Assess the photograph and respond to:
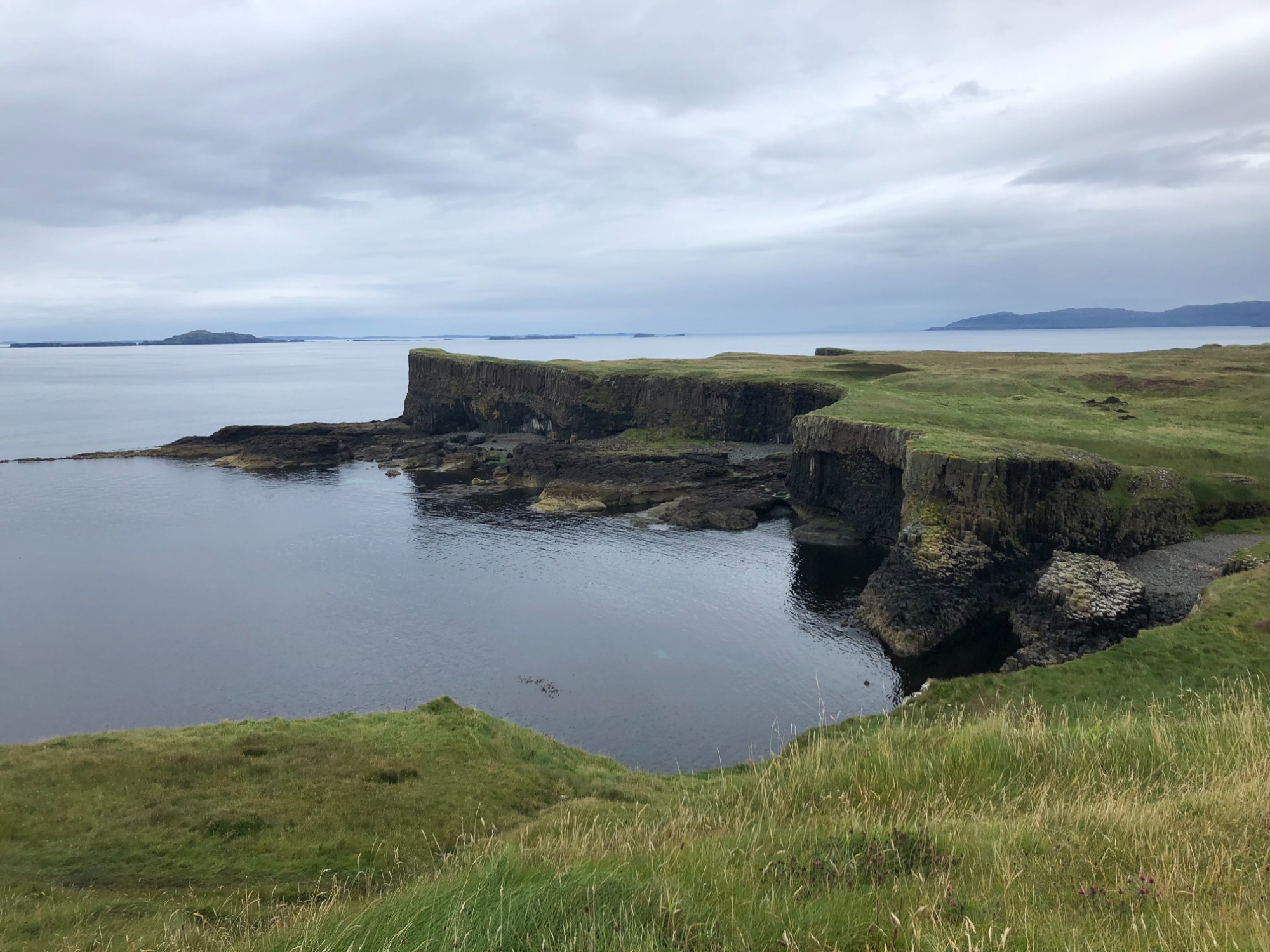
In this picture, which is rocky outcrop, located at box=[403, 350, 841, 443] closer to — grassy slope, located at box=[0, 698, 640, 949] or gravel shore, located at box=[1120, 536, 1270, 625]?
gravel shore, located at box=[1120, 536, 1270, 625]

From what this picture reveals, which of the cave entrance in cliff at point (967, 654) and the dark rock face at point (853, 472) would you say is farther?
the dark rock face at point (853, 472)

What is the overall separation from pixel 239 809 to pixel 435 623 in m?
26.9

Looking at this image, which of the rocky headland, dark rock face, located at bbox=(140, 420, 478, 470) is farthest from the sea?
dark rock face, located at bbox=(140, 420, 478, 470)

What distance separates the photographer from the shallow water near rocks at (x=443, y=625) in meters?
32.7

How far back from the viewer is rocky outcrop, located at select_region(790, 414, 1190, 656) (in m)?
40.1

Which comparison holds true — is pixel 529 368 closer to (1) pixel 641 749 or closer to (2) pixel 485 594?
(2) pixel 485 594

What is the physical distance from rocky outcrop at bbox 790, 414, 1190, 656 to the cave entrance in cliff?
415mm

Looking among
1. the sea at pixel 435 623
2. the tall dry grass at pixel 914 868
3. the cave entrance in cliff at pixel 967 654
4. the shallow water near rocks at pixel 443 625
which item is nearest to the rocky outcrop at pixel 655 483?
the sea at pixel 435 623

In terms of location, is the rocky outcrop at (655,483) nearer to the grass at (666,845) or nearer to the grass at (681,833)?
the grass at (681,833)

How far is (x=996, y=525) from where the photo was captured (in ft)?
141

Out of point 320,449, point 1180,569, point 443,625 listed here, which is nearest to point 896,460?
point 1180,569

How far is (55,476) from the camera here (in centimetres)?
8700

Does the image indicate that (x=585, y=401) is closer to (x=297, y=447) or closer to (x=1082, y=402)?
(x=297, y=447)

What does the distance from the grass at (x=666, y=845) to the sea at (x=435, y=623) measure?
9190mm
